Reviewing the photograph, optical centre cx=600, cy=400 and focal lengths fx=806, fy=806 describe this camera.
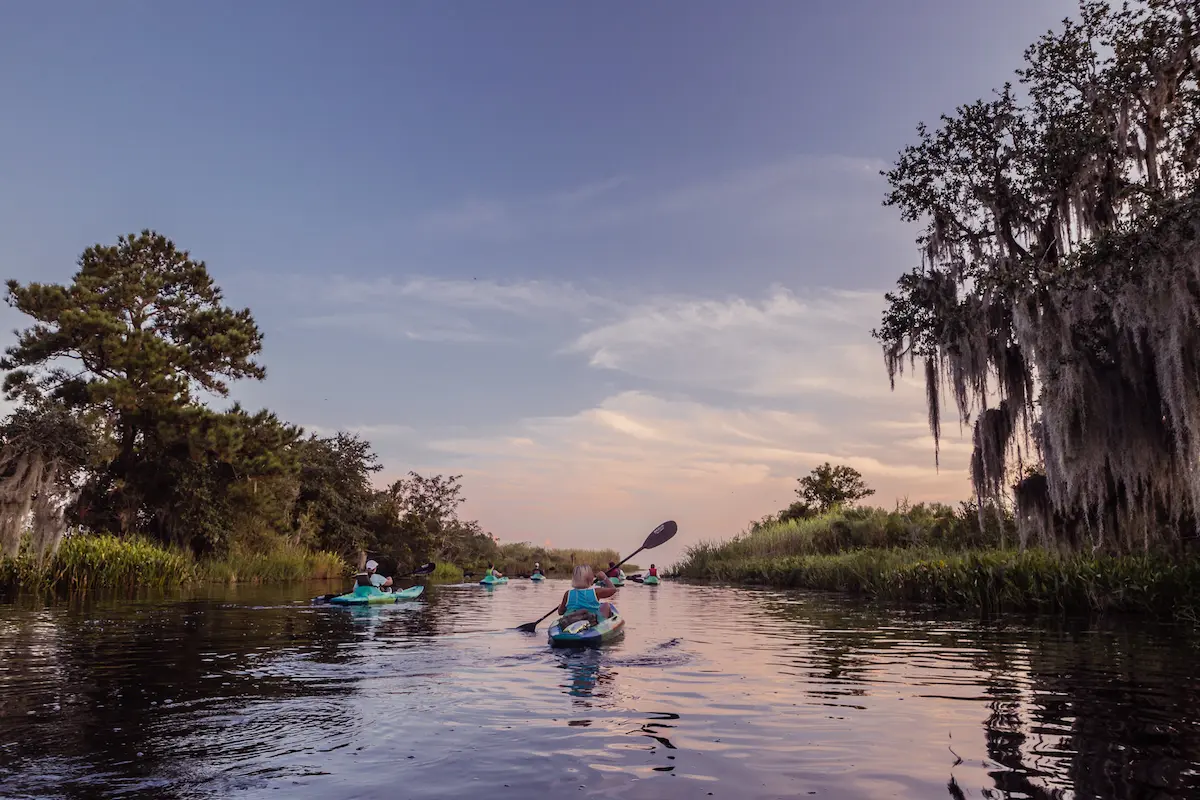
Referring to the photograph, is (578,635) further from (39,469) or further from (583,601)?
(39,469)

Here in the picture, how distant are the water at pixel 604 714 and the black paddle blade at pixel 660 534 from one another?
11.1 feet

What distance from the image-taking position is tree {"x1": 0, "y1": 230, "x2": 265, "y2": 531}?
115 feet

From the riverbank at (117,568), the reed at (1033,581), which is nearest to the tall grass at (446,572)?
the riverbank at (117,568)

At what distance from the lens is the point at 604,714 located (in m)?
7.90

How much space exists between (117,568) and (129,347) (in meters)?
11.9

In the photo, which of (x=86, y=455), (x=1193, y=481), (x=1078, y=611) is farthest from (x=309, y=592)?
(x=1193, y=481)

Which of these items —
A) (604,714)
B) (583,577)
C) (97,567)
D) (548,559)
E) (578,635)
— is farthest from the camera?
(548,559)

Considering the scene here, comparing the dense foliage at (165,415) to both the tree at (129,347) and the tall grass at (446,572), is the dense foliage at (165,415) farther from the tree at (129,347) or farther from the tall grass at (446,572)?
the tall grass at (446,572)

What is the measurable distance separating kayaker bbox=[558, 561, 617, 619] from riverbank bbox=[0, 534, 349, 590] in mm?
18767

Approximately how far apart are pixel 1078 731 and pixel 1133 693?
2292mm

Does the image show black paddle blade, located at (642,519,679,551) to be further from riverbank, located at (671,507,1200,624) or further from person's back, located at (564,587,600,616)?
riverbank, located at (671,507,1200,624)

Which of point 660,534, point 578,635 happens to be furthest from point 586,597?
point 660,534

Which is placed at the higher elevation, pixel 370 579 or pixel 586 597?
pixel 586 597

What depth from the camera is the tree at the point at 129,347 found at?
35.1 metres
